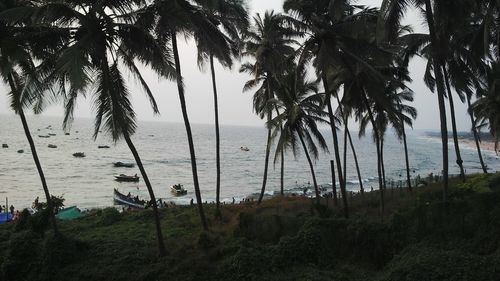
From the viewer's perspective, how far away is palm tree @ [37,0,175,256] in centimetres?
1103

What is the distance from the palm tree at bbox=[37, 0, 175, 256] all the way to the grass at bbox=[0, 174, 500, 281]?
60.2 inches

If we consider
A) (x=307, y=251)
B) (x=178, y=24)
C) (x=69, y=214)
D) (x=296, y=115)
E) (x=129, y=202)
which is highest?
(x=178, y=24)

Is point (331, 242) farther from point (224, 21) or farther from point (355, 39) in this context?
point (224, 21)

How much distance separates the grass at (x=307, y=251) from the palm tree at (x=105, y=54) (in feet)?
5.02

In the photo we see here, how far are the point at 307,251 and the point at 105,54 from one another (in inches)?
352

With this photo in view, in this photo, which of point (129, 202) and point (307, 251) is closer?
point (307, 251)

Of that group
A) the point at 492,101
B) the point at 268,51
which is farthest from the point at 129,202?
the point at 492,101

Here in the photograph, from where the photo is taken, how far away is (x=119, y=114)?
12977 millimetres

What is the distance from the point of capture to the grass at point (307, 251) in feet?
36.0

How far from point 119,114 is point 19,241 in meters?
6.24

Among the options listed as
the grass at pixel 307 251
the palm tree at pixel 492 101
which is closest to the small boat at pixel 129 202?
the grass at pixel 307 251

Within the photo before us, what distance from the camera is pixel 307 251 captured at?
41.5 ft

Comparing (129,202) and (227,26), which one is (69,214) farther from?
(227,26)

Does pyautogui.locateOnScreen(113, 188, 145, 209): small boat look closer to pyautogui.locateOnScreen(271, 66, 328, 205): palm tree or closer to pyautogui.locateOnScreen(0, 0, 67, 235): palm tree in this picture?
pyautogui.locateOnScreen(271, 66, 328, 205): palm tree
